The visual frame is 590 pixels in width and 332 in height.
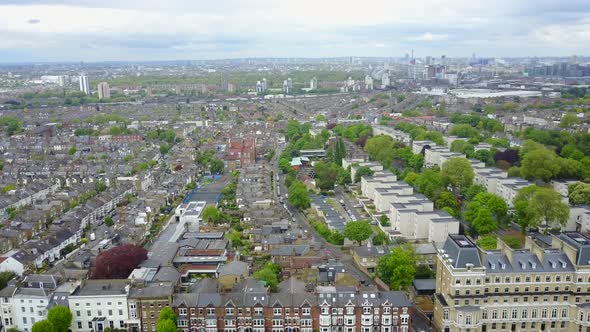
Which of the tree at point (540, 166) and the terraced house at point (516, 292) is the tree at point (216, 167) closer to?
the tree at point (540, 166)

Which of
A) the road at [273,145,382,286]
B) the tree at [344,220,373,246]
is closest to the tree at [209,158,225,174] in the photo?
the road at [273,145,382,286]

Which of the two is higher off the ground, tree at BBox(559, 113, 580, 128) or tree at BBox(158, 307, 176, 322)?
tree at BBox(559, 113, 580, 128)

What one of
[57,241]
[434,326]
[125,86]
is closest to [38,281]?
[57,241]

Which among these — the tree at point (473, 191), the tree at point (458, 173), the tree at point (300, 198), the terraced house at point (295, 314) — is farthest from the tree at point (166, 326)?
the tree at point (458, 173)

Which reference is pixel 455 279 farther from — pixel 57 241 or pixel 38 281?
pixel 57 241

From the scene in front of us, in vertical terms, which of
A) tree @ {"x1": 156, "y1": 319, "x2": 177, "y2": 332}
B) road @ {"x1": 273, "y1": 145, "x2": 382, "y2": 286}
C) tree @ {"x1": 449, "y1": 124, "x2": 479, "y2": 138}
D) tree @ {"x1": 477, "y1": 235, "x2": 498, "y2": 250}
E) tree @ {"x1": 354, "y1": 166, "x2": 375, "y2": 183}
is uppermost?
tree @ {"x1": 449, "y1": 124, "x2": 479, "y2": 138}

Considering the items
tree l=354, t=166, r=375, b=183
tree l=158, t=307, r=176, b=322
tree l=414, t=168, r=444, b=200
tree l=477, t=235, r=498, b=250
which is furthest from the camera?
tree l=354, t=166, r=375, b=183

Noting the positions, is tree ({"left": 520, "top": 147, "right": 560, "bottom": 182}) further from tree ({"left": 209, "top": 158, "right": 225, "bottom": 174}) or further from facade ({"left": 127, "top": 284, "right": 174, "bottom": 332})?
facade ({"left": 127, "top": 284, "right": 174, "bottom": 332})

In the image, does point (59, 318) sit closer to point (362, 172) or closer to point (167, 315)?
point (167, 315)
